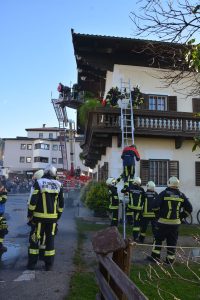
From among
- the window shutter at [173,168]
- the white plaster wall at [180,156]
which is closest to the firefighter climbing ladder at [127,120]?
the white plaster wall at [180,156]

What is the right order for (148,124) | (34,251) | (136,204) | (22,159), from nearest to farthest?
(34,251) < (136,204) < (148,124) < (22,159)

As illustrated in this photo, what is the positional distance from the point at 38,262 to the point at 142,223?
4150 millimetres

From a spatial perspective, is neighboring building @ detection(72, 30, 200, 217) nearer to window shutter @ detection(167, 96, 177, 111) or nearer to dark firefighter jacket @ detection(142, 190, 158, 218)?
window shutter @ detection(167, 96, 177, 111)

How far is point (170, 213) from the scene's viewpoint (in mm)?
8406

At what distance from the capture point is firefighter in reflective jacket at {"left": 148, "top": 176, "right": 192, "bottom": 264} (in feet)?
27.6

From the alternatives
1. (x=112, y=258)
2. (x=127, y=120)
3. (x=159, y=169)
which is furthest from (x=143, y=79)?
(x=112, y=258)

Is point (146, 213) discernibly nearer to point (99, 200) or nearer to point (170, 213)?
point (170, 213)

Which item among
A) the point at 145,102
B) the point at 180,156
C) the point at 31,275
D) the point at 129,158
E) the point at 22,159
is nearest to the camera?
the point at 31,275

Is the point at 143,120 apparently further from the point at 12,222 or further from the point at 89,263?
the point at 89,263

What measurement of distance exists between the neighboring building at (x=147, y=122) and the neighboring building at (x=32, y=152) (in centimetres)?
5542

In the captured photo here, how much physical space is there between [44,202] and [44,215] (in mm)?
254

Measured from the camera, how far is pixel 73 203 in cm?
2492

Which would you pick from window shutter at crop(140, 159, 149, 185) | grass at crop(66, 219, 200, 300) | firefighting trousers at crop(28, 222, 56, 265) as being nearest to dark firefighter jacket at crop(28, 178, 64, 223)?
firefighting trousers at crop(28, 222, 56, 265)

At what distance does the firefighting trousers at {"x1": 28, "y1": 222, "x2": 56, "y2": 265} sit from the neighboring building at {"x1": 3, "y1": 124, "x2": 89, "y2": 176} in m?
66.5
